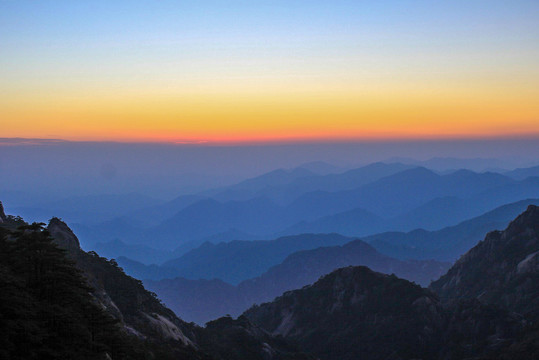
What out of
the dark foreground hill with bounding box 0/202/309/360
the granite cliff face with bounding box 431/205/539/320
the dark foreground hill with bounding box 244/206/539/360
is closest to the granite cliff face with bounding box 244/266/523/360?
the dark foreground hill with bounding box 244/206/539/360

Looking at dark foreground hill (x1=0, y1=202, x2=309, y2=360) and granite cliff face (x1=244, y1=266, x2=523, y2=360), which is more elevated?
dark foreground hill (x1=0, y1=202, x2=309, y2=360)

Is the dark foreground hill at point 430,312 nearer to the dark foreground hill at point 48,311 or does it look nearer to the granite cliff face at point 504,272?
the granite cliff face at point 504,272

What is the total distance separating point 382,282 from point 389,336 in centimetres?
1991

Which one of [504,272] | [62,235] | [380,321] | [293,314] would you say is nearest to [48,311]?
[62,235]

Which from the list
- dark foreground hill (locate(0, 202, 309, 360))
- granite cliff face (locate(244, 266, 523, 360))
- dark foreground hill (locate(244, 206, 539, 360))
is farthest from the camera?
granite cliff face (locate(244, 266, 523, 360))

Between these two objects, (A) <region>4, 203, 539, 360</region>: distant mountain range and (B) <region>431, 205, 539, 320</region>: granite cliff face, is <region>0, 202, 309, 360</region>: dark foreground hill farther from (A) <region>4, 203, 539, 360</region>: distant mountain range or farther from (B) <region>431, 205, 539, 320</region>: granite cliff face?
(B) <region>431, 205, 539, 320</region>: granite cliff face

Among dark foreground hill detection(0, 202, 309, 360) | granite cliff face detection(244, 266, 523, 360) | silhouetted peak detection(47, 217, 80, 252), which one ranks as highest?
dark foreground hill detection(0, 202, 309, 360)

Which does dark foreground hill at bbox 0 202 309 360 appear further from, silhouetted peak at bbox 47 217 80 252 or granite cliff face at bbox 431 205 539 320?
granite cliff face at bbox 431 205 539 320

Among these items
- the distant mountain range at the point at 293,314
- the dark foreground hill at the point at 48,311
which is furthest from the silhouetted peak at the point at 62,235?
the dark foreground hill at the point at 48,311

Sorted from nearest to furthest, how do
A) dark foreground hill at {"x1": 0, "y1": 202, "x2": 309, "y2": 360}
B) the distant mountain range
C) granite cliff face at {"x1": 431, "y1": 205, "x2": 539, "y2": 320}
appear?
dark foreground hill at {"x1": 0, "y1": 202, "x2": 309, "y2": 360} → the distant mountain range → granite cliff face at {"x1": 431, "y1": 205, "x2": 539, "y2": 320}

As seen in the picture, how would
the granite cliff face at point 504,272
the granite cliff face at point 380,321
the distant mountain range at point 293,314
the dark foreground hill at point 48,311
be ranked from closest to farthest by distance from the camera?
the dark foreground hill at point 48,311
the distant mountain range at point 293,314
the granite cliff face at point 380,321
the granite cliff face at point 504,272

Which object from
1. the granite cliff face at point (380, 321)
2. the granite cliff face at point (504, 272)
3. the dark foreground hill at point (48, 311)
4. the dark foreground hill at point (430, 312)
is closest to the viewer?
the dark foreground hill at point (48, 311)

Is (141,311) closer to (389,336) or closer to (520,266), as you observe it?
(389,336)

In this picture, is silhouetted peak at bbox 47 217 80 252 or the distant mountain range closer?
the distant mountain range
